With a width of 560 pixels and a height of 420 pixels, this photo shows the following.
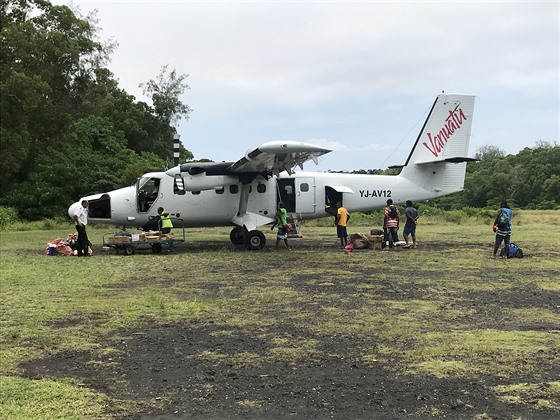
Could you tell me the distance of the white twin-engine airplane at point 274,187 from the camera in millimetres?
15891

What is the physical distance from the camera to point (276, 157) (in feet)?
47.7

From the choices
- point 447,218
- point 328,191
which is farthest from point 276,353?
point 447,218

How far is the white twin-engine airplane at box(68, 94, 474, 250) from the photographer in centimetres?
1589

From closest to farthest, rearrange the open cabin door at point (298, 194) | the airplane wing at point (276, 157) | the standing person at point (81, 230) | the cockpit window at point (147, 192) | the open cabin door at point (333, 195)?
the airplane wing at point (276, 157) < the standing person at point (81, 230) < the cockpit window at point (147, 192) < the open cabin door at point (298, 194) < the open cabin door at point (333, 195)

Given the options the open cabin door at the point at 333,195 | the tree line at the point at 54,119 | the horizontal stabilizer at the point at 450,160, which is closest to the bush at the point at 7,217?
the tree line at the point at 54,119

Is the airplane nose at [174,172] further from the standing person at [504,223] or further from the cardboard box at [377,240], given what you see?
the standing person at [504,223]

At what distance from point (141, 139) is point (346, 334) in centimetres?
4521

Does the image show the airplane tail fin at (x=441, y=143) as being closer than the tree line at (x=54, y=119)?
Yes

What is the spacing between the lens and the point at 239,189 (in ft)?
55.4

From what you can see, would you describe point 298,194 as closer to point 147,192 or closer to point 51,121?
point 147,192

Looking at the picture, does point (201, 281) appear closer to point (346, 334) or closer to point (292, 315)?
point (292, 315)

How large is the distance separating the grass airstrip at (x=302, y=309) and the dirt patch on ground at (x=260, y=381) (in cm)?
9

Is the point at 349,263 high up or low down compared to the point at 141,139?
down

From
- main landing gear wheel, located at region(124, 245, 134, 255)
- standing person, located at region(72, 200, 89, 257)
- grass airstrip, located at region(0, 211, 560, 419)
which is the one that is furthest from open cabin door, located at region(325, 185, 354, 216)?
standing person, located at region(72, 200, 89, 257)
